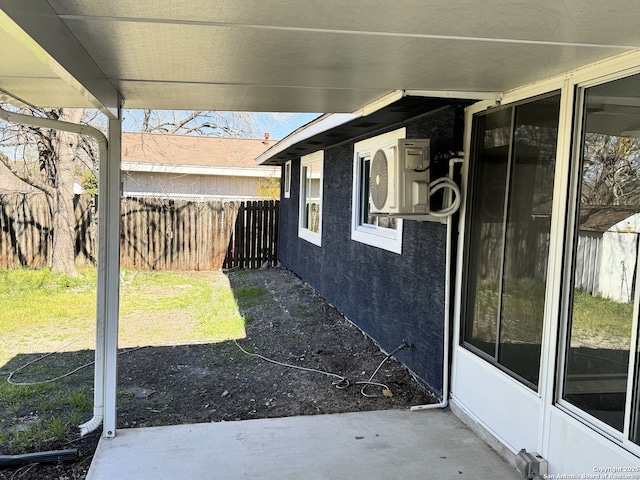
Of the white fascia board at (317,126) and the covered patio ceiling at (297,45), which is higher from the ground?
the white fascia board at (317,126)

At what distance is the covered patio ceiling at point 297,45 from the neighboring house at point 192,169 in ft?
43.3

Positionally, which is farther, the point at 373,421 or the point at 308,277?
the point at 308,277

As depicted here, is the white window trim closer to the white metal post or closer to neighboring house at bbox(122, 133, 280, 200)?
neighboring house at bbox(122, 133, 280, 200)

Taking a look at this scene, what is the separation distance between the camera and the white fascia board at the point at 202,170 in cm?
1571

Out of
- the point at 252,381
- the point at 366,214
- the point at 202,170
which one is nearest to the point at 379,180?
the point at 252,381

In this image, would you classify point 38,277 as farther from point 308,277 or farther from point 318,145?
point 318,145

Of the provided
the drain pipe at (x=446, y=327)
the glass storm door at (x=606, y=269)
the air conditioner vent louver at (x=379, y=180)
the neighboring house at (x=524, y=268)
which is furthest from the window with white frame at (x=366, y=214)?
the glass storm door at (x=606, y=269)

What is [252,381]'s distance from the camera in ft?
14.7

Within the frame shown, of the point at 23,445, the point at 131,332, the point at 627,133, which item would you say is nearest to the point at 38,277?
the point at 131,332

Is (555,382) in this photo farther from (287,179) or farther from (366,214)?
(287,179)

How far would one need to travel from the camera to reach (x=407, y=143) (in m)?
3.56

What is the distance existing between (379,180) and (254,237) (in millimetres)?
8097

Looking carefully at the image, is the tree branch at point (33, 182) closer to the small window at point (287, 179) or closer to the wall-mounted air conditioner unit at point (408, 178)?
the small window at point (287, 179)

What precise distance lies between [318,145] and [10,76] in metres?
4.96
